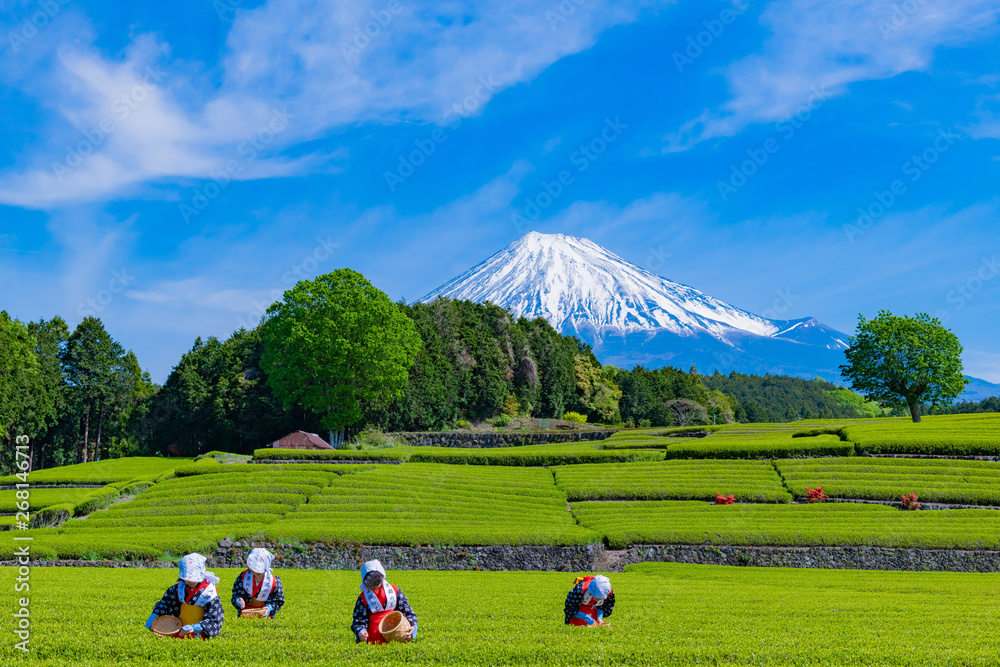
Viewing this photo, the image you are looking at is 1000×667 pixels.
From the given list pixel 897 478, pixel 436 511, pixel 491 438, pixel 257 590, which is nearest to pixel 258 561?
pixel 257 590

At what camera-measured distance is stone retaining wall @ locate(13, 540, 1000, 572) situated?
2211cm

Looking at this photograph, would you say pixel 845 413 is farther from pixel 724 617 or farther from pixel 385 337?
pixel 724 617

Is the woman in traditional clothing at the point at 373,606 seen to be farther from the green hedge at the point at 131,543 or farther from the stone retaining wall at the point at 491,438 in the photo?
the stone retaining wall at the point at 491,438

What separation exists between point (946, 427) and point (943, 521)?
878 inches

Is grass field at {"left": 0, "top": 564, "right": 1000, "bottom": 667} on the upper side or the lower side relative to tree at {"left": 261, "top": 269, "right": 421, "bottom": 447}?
lower

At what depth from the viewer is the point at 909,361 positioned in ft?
173

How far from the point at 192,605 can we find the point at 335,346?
42.2 m

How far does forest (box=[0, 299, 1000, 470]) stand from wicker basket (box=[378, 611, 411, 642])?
48288 millimetres

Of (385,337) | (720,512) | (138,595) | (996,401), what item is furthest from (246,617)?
(996,401)

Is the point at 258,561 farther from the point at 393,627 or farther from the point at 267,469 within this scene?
the point at 267,469

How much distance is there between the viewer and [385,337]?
52.1 metres

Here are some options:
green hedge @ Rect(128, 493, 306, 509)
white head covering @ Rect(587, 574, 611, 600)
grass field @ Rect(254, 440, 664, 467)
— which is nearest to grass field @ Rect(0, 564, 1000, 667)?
white head covering @ Rect(587, 574, 611, 600)

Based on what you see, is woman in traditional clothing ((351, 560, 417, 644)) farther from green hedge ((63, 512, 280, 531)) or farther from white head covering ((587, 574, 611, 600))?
green hedge ((63, 512, 280, 531))

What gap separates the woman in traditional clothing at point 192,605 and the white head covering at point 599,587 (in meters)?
5.29
